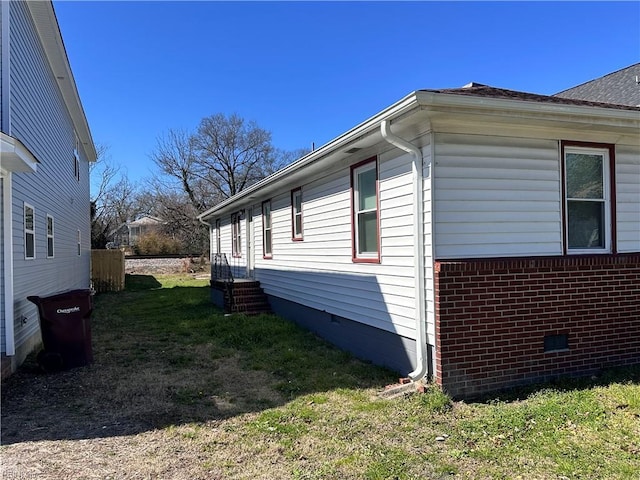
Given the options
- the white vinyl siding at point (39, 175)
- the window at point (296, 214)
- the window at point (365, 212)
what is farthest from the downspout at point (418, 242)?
the white vinyl siding at point (39, 175)

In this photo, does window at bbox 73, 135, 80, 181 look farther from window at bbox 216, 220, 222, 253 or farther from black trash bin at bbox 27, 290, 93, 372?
black trash bin at bbox 27, 290, 93, 372

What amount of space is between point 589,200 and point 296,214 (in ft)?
18.3

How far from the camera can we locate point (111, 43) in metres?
10.3

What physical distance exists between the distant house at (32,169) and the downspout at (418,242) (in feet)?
14.6

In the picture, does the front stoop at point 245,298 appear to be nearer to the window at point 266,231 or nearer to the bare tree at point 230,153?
the window at point 266,231

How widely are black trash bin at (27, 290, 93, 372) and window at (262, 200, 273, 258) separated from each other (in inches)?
209

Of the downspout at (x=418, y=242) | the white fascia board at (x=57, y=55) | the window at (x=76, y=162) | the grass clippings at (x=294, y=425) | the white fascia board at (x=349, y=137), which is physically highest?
the white fascia board at (x=57, y=55)

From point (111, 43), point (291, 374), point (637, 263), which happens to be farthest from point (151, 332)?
point (637, 263)

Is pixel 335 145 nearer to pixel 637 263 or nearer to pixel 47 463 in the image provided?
pixel 637 263

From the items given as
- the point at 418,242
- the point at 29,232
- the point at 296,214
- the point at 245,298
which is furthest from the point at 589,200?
the point at 29,232

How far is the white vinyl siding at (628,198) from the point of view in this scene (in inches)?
227

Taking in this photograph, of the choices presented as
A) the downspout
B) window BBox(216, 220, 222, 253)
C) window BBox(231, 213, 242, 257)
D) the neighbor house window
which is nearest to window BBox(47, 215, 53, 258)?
window BBox(231, 213, 242, 257)

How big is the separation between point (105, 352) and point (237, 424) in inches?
168

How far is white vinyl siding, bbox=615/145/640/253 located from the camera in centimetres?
577
